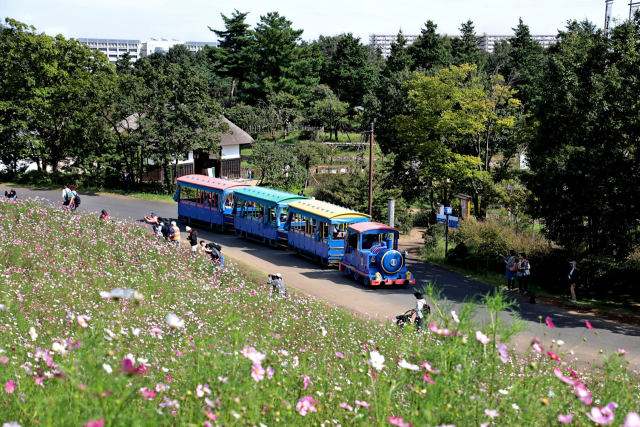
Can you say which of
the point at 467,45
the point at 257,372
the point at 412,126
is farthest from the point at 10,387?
the point at 467,45

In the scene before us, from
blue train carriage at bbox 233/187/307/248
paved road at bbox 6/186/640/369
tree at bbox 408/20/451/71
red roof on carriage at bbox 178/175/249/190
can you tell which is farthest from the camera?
tree at bbox 408/20/451/71

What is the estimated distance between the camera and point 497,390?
6270mm

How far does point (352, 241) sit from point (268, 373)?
19.4m

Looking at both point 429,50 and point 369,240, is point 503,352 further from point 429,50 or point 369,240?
point 429,50

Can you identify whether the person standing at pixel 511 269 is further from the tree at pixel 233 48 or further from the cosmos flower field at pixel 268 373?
the tree at pixel 233 48

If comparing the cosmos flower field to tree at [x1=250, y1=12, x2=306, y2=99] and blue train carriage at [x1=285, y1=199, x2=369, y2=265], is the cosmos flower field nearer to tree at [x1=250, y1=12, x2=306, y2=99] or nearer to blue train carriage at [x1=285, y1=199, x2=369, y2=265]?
blue train carriage at [x1=285, y1=199, x2=369, y2=265]

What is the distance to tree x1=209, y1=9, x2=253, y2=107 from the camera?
71625mm

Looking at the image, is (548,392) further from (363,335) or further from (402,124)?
(402,124)

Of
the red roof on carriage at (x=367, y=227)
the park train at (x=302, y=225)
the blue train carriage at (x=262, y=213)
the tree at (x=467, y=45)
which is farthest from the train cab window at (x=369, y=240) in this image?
the tree at (x=467, y=45)

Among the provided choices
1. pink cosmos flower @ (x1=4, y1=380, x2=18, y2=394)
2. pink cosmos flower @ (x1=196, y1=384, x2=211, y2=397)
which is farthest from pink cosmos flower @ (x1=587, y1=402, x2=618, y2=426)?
pink cosmos flower @ (x1=4, y1=380, x2=18, y2=394)

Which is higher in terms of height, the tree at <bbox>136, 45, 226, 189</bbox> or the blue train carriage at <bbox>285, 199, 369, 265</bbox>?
the tree at <bbox>136, 45, 226, 189</bbox>

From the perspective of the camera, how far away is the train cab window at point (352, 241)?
24.6 meters

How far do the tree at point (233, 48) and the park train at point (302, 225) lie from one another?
39146mm

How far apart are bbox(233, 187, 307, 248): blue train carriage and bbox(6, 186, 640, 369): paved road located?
24.0 inches
